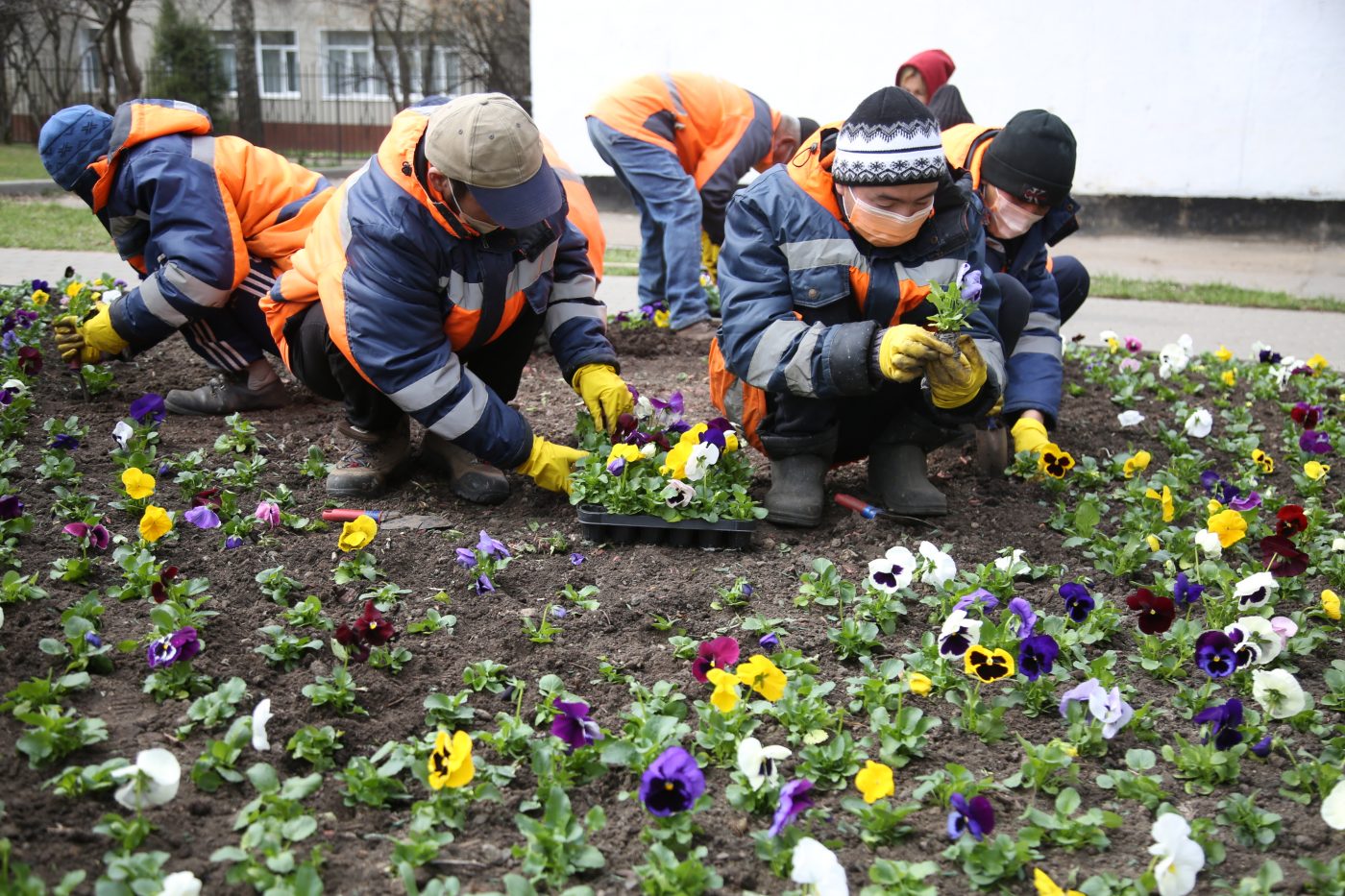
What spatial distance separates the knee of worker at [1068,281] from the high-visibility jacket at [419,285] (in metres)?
2.04

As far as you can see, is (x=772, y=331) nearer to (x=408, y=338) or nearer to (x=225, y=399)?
(x=408, y=338)

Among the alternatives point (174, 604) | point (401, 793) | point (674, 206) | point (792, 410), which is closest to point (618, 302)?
point (674, 206)

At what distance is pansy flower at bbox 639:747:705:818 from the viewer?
1.78 meters

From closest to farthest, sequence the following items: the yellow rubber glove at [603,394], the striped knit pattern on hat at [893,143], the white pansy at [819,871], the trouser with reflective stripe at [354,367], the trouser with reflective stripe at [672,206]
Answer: the white pansy at [819,871], the striped knit pattern on hat at [893,143], the trouser with reflective stripe at [354,367], the yellow rubber glove at [603,394], the trouser with reflective stripe at [672,206]

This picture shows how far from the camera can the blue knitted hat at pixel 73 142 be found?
371cm

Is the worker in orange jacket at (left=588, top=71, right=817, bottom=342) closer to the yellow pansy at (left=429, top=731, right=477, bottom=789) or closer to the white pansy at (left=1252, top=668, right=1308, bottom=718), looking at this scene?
the white pansy at (left=1252, top=668, right=1308, bottom=718)

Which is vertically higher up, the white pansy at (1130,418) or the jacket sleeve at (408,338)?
the jacket sleeve at (408,338)

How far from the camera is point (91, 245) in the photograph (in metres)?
8.34

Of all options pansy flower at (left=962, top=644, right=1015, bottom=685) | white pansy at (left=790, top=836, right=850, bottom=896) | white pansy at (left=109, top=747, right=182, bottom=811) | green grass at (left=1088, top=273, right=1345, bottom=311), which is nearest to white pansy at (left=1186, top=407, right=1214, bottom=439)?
pansy flower at (left=962, top=644, right=1015, bottom=685)

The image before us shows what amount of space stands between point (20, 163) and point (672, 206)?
49.8 feet

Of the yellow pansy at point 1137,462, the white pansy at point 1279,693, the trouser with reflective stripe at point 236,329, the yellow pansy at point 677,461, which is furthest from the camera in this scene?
the trouser with reflective stripe at point 236,329

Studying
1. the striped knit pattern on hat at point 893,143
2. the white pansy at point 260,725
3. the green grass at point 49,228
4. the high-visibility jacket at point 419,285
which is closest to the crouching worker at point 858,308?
the striped knit pattern on hat at point 893,143

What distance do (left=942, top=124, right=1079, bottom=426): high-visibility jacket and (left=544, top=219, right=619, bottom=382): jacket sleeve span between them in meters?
1.15

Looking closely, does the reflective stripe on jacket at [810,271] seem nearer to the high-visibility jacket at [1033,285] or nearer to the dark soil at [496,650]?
the dark soil at [496,650]
